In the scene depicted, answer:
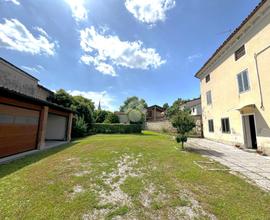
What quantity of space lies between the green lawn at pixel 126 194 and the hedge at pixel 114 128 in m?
18.3

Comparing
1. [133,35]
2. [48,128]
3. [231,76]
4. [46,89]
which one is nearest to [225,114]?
[231,76]

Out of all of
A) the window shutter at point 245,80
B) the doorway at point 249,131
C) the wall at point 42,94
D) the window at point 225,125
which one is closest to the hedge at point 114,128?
the wall at point 42,94

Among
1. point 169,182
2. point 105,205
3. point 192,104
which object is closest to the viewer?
point 105,205

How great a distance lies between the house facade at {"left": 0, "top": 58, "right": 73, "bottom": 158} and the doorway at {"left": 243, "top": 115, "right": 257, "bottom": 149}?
14733mm

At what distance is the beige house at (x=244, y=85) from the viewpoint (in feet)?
27.4

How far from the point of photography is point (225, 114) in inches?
490

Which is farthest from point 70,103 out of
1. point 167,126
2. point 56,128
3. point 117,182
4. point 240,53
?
point 240,53

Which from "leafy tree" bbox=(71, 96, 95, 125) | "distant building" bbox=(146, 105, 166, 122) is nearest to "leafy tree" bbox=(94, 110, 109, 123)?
"leafy tree" bbox=(71, 96, 95, 125)

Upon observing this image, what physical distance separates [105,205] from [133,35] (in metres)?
13.5

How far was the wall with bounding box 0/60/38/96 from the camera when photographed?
43.5ft

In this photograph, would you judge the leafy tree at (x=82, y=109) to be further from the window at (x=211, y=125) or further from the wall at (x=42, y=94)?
the window at (x=211, y=125)

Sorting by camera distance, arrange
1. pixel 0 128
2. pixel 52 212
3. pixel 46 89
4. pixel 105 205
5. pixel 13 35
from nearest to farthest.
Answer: pixel 52 212
pixel 105 205
pixel 0 128
pixel 13 35
pixel 46 89

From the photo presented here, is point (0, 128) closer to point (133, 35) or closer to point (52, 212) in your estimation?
point (52, 212)

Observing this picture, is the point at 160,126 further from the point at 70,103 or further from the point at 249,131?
the point at 249,131
